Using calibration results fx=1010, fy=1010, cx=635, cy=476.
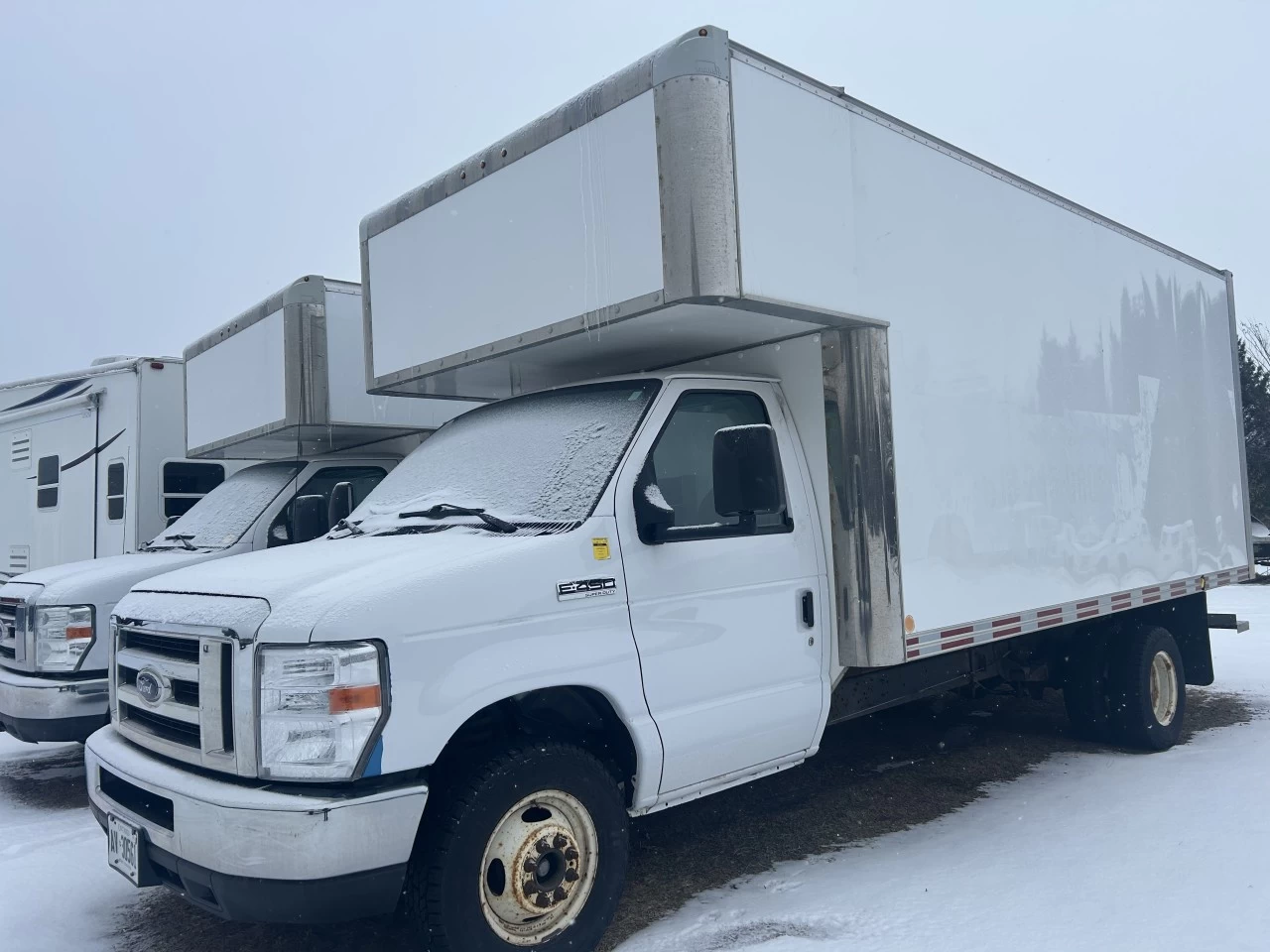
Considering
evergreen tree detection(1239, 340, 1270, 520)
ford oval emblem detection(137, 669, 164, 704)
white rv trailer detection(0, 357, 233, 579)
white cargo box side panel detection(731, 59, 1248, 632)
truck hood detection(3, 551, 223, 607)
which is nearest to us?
ford oval emblem detection(137, 669, 164, 704)

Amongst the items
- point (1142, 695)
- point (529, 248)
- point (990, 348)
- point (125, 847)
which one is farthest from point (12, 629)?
point (1142, 695)

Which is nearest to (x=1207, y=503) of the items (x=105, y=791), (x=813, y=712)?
(x=813, y=712)

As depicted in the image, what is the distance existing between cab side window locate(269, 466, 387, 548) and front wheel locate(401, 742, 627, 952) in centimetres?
393

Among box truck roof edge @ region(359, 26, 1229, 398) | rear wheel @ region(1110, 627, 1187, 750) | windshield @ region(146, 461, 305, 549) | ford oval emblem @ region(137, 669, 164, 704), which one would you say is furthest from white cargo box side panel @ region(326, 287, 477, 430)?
rear wheel @ region(1110, 627, 1187, 750)

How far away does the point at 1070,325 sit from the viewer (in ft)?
20.0

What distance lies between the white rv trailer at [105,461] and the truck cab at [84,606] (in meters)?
1.86

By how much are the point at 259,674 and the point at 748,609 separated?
1.97 metres

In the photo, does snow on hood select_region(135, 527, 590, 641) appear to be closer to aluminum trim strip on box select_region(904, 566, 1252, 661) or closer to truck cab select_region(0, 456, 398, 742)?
aluminum trim strip on box select_region(904, 566, 1252, 661)

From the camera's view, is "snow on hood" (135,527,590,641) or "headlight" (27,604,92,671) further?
"headlight" (27,604,92,671)

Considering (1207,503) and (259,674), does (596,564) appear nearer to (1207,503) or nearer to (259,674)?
(259,674)

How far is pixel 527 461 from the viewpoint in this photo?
14.0ft

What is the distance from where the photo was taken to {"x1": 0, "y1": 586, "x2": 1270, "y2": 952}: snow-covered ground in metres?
3.83

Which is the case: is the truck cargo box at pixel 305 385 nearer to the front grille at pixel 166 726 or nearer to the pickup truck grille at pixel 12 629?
the pickup truck grille at pixel 12 629

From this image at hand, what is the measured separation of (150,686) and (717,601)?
215 cm
